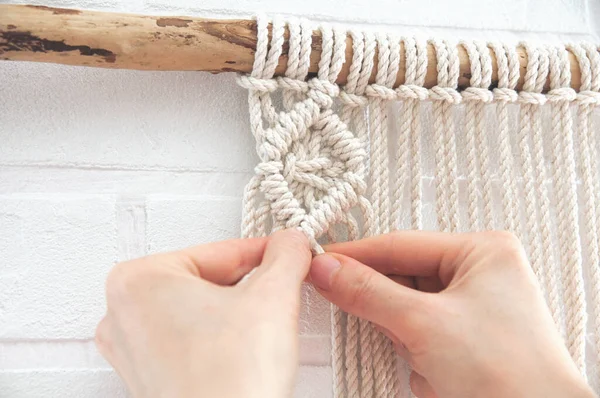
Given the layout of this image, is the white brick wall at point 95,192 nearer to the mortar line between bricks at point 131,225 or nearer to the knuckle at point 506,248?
the mortar line between bricks at point 131,225

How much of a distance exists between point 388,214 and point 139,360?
35 centimetres

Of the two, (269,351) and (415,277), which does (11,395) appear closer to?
(269,351)

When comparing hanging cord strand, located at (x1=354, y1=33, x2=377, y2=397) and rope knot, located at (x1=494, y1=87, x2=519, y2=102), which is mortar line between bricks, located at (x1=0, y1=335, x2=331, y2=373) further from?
rope knot, located at (x1=494, y1=87, x2=519, y2=102)

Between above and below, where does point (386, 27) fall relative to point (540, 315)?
above

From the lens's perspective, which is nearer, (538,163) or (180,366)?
(180,366)

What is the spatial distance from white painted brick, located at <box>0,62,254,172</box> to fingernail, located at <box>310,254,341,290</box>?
0.55ft

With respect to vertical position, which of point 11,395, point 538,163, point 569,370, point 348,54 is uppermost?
point 348,54

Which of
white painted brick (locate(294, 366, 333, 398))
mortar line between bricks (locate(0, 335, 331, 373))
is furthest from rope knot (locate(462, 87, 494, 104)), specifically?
mortar line between bricks (locate(0, 335, 331, 373))

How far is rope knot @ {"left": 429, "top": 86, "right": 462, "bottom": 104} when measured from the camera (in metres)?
0.67

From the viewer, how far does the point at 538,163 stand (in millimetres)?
718

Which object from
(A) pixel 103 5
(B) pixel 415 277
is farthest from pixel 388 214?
(A) pixel 103 5

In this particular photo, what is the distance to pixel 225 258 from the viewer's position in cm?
54

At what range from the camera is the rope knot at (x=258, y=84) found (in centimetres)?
63

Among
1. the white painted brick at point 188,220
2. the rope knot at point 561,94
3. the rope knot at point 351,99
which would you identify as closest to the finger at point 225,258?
the white painted brick at point 188,220
